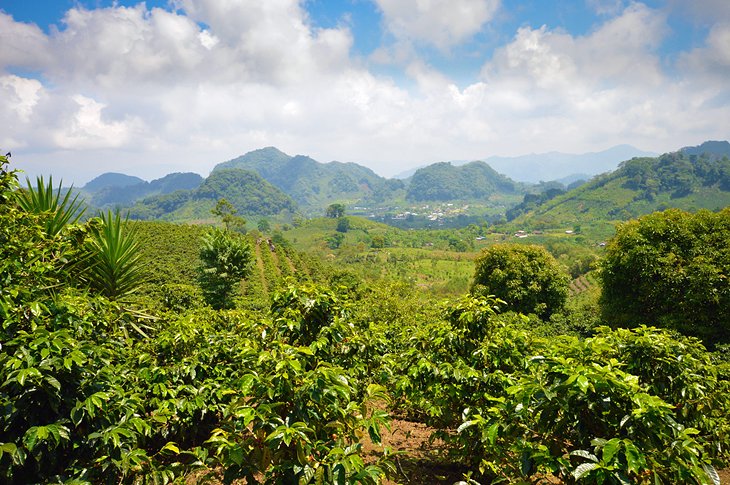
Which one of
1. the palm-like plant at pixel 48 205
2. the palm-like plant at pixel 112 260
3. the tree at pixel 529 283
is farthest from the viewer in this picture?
the tree at pixel 529 283

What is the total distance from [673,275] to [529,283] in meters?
7.16

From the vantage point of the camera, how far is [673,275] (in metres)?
12.8

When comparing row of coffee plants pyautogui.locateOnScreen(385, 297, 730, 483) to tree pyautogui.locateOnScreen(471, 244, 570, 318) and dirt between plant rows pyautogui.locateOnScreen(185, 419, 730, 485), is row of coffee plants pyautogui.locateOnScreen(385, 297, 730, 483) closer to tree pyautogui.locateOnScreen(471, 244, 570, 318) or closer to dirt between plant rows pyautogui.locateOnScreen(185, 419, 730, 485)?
dirt between plant rows pyautogui.locateOnScreen(185, 419, 730, 485)

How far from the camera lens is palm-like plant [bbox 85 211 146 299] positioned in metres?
5.79

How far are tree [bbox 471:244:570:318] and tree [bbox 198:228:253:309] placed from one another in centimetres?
1342

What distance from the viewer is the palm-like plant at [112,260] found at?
5.79 metres

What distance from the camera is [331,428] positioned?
2.84 meters

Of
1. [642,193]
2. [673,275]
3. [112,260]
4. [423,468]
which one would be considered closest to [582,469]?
[423,468]

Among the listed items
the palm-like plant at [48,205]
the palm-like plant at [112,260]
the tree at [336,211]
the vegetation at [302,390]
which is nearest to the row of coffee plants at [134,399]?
the vegetation at [302,390]

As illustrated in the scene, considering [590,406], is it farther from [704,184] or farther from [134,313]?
[704,184]

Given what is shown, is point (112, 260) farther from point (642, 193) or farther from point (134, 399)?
point (642, 193)

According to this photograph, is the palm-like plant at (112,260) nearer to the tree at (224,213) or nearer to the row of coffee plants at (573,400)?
the row of coffee plants at (573,400)

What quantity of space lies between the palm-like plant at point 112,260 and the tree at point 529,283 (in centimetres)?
1639

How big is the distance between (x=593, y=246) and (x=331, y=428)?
103217 mm
